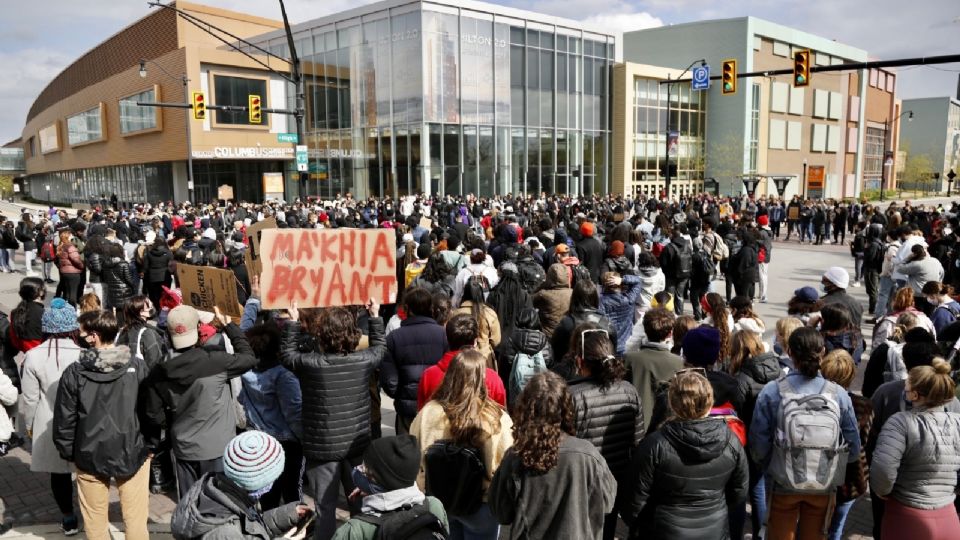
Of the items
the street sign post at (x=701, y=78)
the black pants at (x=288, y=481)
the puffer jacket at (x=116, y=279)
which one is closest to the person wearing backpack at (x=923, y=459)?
the black pants at (x=288, y=481)

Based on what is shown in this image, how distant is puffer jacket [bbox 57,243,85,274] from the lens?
41.1ft

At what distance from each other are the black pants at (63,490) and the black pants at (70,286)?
9.03m

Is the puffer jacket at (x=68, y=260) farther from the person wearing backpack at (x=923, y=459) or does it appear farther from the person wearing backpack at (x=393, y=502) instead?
the person wearing backpack at (x=923, y=459)

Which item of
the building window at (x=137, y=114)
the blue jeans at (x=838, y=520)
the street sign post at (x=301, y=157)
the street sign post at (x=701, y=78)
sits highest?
the building window at (x=137, y=114)

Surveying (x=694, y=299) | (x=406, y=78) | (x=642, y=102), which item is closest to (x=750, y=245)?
(x=694, y=299)

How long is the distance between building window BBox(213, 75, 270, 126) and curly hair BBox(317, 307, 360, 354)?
1665 inches

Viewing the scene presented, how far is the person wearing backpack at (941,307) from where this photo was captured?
6.32 meters

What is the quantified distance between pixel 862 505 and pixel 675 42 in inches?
2208

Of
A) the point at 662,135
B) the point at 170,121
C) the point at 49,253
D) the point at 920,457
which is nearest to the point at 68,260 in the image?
the point at 49,253

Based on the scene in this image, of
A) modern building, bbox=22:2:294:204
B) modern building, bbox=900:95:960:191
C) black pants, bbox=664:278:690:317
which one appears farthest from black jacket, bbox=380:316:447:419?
modern building, bbox=900:95:960:191

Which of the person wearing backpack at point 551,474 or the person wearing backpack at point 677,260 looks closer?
the person wearing backpack at point 551,474

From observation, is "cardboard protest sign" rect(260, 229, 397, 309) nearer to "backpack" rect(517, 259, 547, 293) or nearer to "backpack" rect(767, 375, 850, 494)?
"backpack" rect(517, 259, 547, 293)

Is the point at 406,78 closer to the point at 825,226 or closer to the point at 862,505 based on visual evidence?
the point at 825,226

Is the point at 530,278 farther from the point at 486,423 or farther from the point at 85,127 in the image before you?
the point at 85,127
